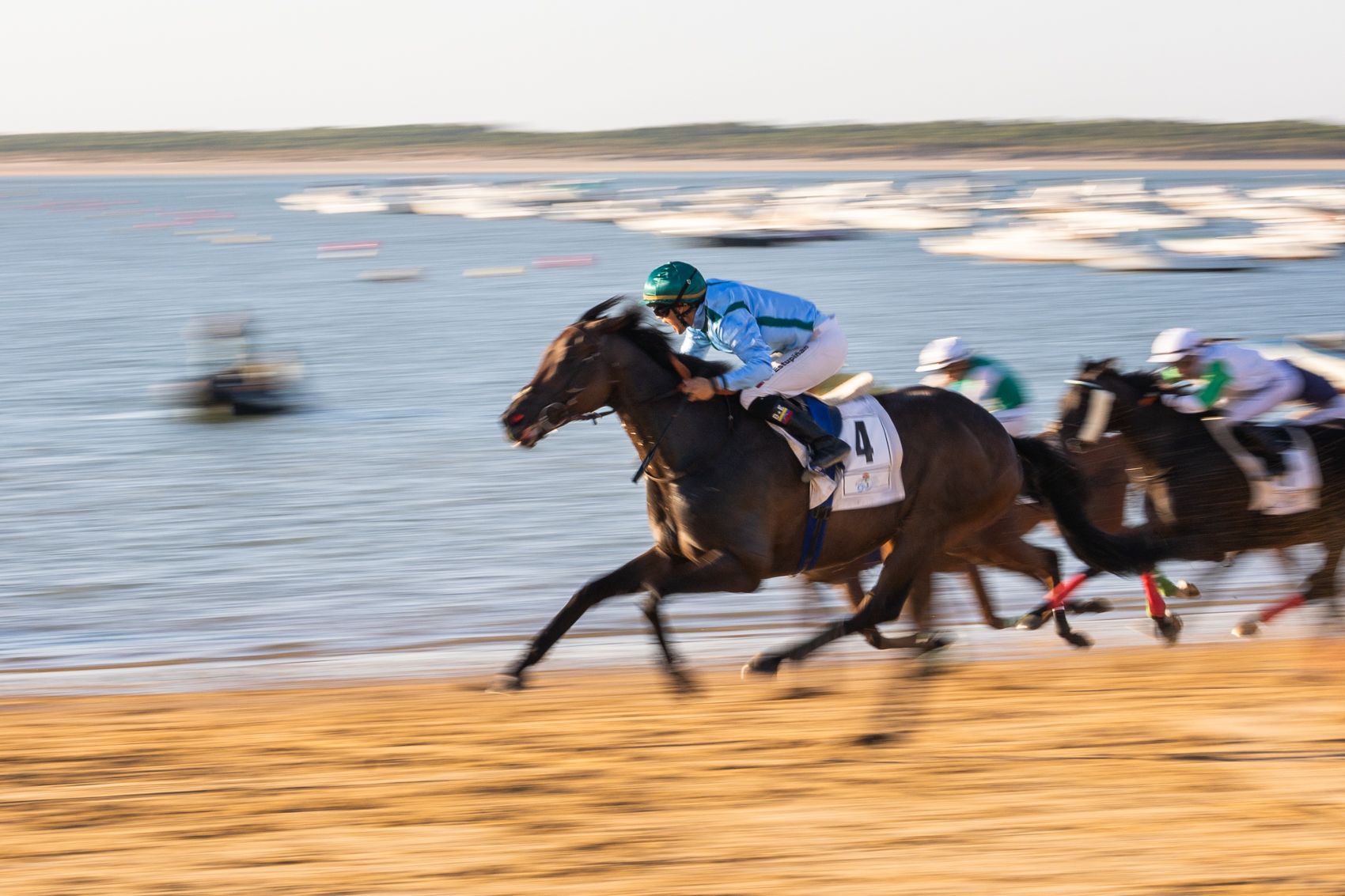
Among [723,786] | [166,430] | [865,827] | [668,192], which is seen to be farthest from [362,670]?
[668,192]

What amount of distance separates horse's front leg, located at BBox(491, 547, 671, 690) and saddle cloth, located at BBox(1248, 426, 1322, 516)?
10.7ft

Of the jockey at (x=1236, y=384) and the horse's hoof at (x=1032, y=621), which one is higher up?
the jockey at (x=1236, y=384)

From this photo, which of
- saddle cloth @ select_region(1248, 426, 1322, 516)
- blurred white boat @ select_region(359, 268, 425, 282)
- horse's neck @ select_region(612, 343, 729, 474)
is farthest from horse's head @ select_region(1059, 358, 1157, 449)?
blurred white boat @ select_region(359, 268, 425, 282)

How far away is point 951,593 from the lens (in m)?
10.4

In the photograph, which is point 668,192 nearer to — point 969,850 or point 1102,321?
point 1102,321

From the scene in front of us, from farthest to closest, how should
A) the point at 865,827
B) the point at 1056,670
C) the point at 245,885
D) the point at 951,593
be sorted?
the point at 951,593 → the point at 1056,670 → the point at 865,827 → the point at 245,885

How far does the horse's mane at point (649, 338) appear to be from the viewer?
21.3 ft

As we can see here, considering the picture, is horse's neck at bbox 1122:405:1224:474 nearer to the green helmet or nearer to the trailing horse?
the trailing horse

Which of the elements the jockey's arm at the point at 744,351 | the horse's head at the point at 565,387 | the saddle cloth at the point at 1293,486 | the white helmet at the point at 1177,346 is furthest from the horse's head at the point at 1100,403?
the horse's head at the point at 565,387

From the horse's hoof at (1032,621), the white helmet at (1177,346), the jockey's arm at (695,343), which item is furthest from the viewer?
the horse's hoof at (1032,621)

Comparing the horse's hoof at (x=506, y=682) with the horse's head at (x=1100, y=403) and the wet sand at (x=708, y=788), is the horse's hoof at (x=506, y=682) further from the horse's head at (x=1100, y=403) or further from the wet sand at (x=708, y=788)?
the horse's head at (x=1100, y=403)

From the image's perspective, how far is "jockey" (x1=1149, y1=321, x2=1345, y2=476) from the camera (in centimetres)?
774

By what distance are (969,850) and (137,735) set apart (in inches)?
156

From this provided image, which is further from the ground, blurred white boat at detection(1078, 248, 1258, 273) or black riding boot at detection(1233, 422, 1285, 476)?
black riding boot at detection(1233, 422, 1285, 476)
